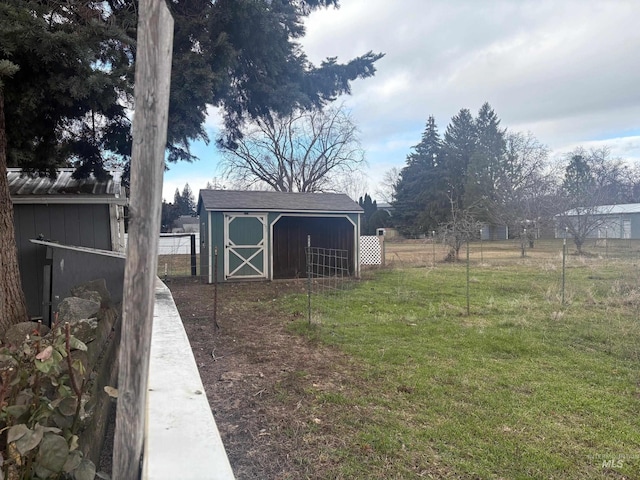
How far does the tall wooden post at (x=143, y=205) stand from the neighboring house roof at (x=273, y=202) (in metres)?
10.0

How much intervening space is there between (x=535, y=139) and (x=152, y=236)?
3688 centimetres

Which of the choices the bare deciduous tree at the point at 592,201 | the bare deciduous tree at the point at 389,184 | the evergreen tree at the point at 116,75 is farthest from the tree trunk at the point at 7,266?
the bare deciduous tree at the point at 389,184

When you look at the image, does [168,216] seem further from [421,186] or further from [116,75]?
[116,75]

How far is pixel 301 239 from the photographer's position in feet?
40.0

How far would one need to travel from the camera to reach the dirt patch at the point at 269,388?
2461 mm

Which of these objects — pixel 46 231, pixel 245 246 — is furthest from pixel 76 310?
pixel 245 246

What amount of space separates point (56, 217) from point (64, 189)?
0.57m

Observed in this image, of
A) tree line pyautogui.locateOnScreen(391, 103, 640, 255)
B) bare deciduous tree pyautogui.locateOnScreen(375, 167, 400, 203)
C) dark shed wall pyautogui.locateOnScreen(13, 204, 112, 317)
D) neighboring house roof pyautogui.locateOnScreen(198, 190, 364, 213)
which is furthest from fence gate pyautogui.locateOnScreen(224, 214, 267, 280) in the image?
bare deciduous tree pyautogui.locateOnScreen(375, 167, 400, 203)

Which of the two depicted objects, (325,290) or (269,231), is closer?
(325,290)

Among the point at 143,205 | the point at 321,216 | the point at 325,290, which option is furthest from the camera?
the point at 321,216

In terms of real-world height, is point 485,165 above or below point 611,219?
above

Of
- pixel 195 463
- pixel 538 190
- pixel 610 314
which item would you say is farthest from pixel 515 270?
pixel 538 190

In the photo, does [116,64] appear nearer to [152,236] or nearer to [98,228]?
[98,228]

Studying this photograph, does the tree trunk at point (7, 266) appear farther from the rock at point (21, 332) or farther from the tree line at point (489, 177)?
the tree line at point (489, 177)
